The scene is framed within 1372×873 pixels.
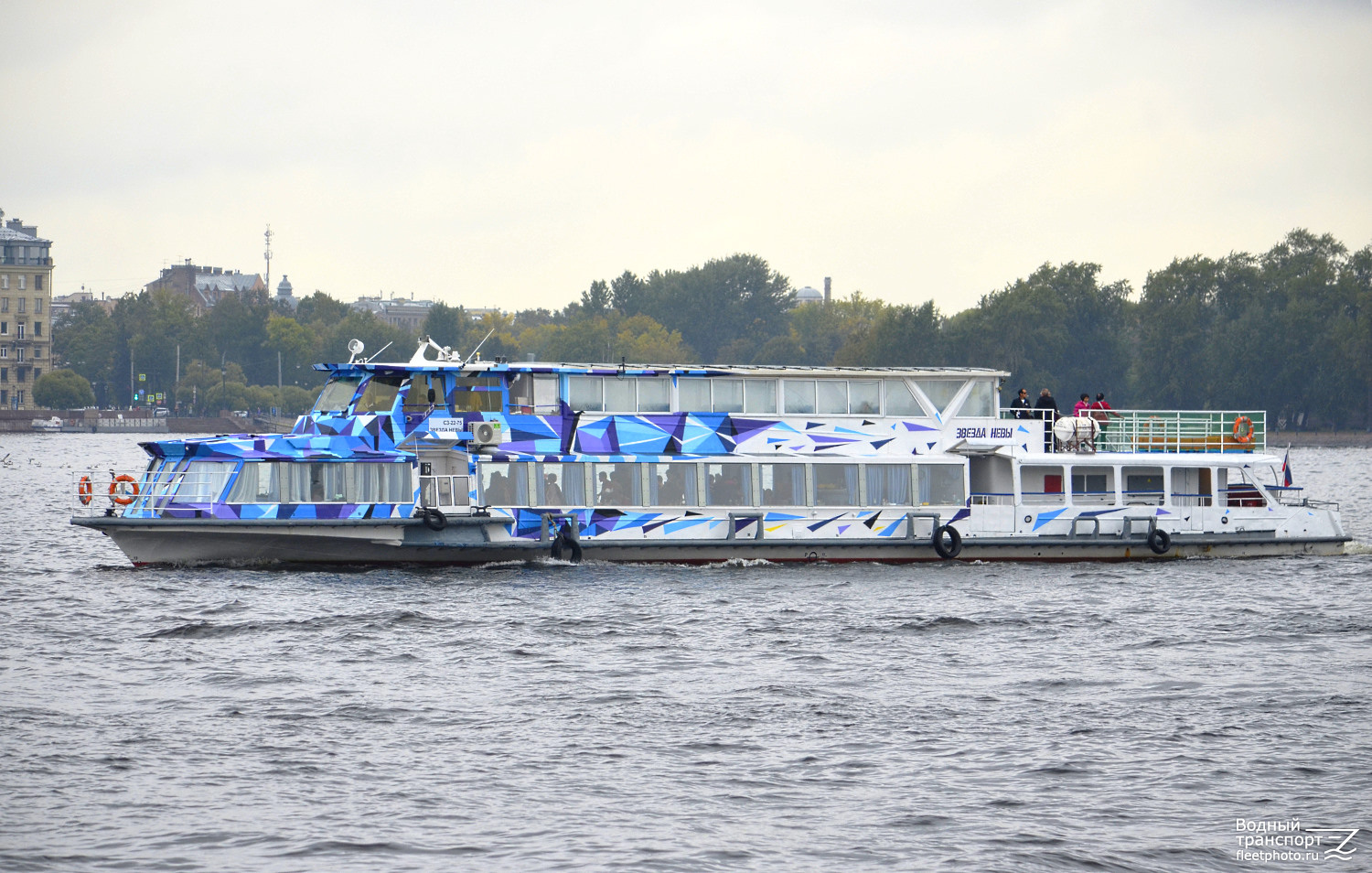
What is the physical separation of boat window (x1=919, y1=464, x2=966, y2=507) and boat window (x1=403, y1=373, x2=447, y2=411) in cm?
1007

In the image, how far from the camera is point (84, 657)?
2294cm

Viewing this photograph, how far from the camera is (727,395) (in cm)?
3222

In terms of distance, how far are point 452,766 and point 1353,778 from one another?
32.1 feet

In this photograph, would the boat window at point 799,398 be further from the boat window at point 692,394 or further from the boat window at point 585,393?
the boat window at point 585,393

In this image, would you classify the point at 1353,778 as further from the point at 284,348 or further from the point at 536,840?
the point at 284,348

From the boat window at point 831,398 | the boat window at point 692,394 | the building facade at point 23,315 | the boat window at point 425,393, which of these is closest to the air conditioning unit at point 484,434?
the boat window at point 425,393

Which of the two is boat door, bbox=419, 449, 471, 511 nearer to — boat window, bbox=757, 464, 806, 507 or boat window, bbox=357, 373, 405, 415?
boat window, bbox=357, 373, 405, 415

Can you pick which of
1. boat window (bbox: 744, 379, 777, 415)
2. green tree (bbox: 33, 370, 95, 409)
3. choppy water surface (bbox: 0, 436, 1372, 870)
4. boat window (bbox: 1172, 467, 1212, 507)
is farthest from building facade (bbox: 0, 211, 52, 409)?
boat window (bbox: 1172, 467, 1212, 507)

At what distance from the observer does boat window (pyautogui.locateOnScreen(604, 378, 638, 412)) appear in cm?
3164

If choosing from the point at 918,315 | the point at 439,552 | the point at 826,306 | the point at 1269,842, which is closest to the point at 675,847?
the point at 1269,842

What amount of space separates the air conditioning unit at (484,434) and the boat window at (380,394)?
172 cm

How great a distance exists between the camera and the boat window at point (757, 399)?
106 ft

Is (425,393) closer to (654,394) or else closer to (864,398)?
(654,394)

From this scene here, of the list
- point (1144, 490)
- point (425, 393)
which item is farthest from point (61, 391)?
point (1144, 490)
